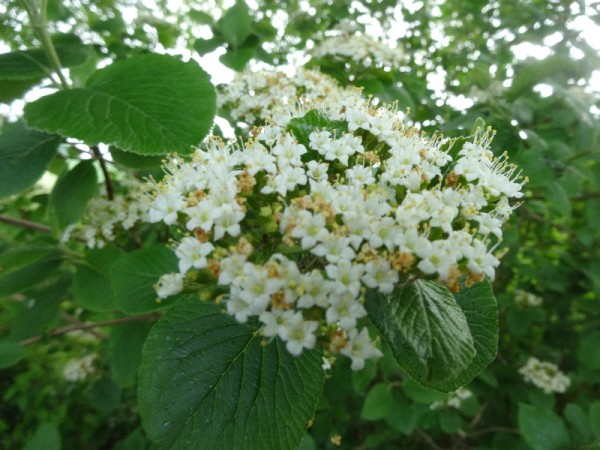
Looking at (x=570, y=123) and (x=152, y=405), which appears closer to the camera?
(x=152, y=405)

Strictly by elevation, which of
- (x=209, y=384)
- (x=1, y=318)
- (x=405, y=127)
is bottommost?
(x=1, y=318)

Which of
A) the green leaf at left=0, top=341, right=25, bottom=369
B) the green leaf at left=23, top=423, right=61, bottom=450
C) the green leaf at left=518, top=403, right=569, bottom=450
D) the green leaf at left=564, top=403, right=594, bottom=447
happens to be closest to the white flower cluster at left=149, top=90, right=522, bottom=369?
the green leaf at left=0, top=341, right=25, bottom=369

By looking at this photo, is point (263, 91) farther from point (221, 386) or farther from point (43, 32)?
point (221, 386)

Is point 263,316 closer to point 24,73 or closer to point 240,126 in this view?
point 24,73

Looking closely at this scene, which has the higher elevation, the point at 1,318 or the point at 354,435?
the point at 354,435

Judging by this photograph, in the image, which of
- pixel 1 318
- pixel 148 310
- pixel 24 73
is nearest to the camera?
pixel 148 310

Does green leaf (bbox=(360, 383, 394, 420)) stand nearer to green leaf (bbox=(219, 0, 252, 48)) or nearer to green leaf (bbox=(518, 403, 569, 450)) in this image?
green leaf (bbox=(518, 403, 569, 450))

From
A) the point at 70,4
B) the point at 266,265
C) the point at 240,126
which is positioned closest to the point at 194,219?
the point at 266,265
